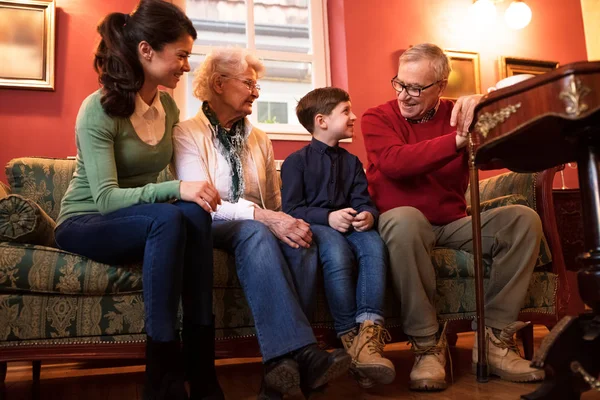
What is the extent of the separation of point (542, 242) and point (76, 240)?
1536mm

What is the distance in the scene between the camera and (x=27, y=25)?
2.96 m

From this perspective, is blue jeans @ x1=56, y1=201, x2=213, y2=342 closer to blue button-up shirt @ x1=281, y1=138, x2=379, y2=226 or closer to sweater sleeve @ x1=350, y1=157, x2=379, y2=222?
blue button-up shirt @ x1=281, y1=138, x2=379, y2=226

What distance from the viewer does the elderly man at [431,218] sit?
5.30ft

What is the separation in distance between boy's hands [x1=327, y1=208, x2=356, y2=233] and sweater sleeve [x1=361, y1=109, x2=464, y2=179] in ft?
0.86

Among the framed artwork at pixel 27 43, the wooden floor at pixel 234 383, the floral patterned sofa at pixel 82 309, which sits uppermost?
the framed artwork at pixel 27 43

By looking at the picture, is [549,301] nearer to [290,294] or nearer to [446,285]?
[446,285]

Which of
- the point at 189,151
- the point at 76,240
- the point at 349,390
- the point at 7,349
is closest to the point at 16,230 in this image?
the point at 76,240

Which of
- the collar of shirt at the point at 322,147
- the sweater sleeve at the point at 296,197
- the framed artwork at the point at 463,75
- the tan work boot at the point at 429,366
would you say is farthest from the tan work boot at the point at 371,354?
the framed artwork at the point at 463,75

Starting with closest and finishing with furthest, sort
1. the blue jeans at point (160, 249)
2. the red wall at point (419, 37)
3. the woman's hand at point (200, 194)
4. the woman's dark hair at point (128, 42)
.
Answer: the blue jeans at point (160, 249) → the woman's hand at point (200, 194) → the woman's dark hair at point (128, 42) → the red wall at point (419, 37)

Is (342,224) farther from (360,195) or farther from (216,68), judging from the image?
(216,68)

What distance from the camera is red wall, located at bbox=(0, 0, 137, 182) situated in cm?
286

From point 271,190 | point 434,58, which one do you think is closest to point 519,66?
point 434,58

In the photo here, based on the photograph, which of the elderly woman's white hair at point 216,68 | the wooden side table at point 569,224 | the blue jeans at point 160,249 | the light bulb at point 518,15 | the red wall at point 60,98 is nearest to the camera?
the blue jeans at point 160,249

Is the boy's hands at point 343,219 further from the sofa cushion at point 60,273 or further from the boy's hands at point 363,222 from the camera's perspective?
the sofa cushion at point 60,273
